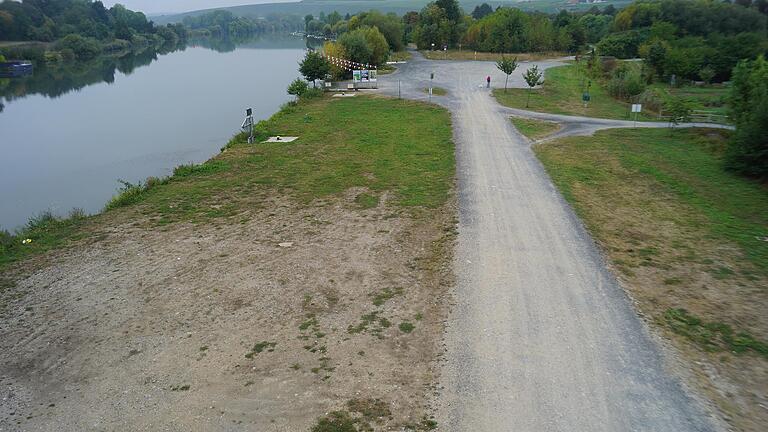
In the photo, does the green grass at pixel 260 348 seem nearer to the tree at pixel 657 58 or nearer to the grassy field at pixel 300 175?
the grassy field at pixel 300 175

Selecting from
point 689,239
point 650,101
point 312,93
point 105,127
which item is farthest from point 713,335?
point 105,127

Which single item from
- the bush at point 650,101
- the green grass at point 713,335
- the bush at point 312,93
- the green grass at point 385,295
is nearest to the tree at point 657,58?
the bush at point 650,101

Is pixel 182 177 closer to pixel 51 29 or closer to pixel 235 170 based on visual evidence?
pixel 235 170

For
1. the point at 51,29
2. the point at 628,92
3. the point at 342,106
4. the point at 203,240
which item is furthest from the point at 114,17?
the point at 203,240

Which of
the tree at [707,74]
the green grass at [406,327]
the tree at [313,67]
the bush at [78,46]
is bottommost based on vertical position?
the green grass at [406,327]

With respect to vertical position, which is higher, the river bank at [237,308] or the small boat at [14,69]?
the small boat at [14,69]

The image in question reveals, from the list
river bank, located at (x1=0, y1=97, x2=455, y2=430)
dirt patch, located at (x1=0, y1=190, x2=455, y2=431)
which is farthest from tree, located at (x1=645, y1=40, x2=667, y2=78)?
dirt patch, located at (x1=0, y1=190, x2=455, y2=431)
